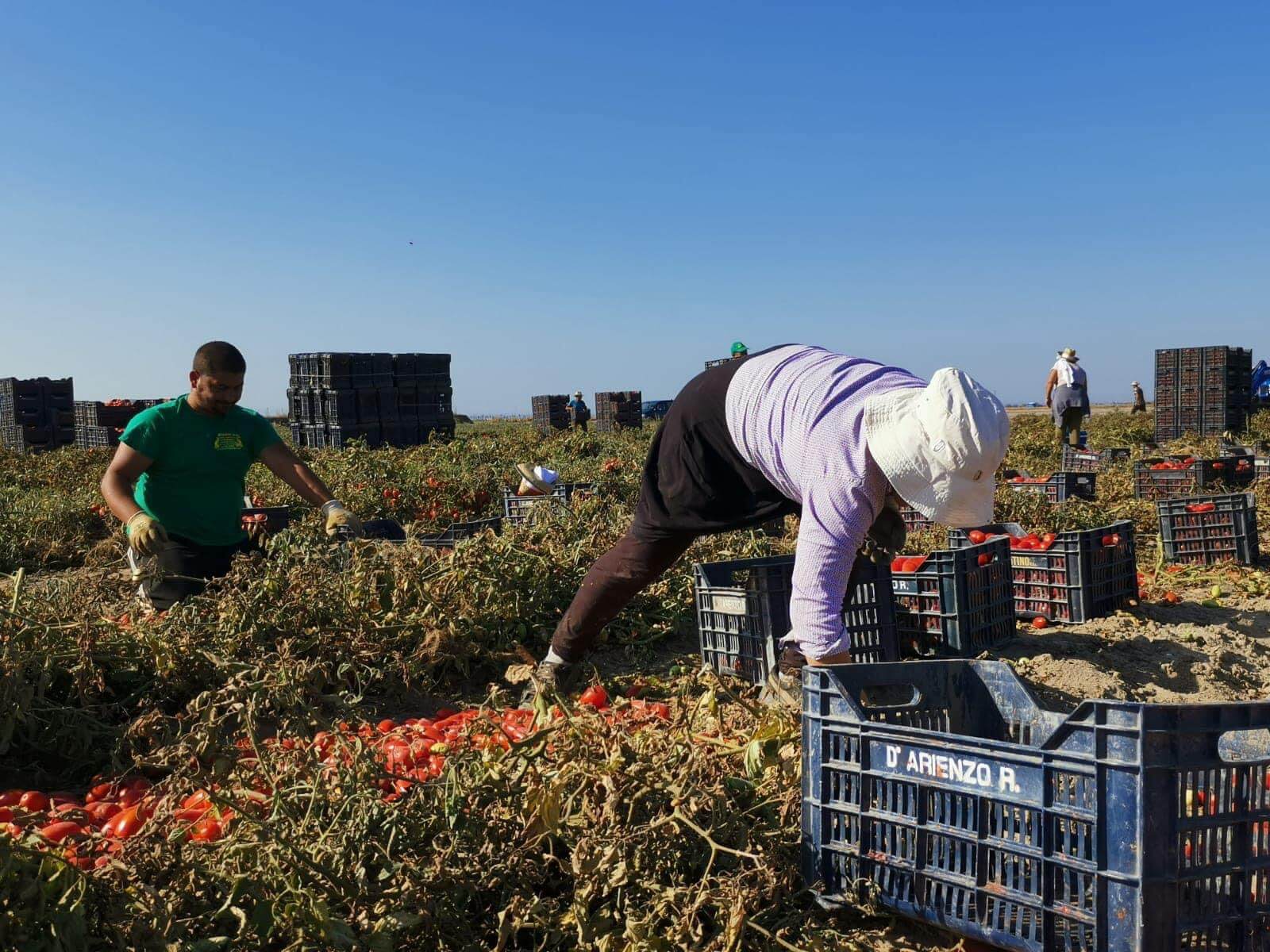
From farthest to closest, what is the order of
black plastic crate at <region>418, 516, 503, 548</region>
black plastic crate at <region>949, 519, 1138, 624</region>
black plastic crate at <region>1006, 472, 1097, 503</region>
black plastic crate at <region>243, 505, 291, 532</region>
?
black plastic crate at <region>1006, 472, 1097, 503</region> → black plastic crate at <region>243, 505, 291, 532</region> → black plastic crate at <region>418, 516, 503, 548</region> → black plastic crate at <region>949, 519, 1138, 624</region>

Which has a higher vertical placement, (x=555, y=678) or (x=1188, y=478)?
(x=1188, y=478)

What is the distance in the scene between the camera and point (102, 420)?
53.6 ft

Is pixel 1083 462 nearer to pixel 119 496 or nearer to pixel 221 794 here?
pixel 119 496

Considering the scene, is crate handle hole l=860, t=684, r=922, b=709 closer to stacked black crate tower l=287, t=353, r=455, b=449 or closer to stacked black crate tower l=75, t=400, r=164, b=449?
stacked black crate tower l=287, t=353, r=455, b=449

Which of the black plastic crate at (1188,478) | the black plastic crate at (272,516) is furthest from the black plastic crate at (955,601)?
the black plastic crate at (1188,478)

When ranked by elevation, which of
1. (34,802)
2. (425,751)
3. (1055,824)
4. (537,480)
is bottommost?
(34,802)

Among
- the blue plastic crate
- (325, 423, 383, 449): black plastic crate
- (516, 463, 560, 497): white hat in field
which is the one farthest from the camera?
(325, 423, 383, 449): black plastic crate

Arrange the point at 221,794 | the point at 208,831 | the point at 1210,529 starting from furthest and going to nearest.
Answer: the point at 1210,529 < the point at 208,831 < the point at 221,794

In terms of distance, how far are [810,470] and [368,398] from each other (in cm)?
1309

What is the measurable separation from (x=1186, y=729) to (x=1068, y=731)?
0.66 feet

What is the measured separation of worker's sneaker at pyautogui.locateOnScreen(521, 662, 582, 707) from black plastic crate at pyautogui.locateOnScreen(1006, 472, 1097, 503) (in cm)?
525

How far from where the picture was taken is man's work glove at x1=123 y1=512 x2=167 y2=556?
13.9ft

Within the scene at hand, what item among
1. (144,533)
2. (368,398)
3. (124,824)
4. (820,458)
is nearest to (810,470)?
(820,458)

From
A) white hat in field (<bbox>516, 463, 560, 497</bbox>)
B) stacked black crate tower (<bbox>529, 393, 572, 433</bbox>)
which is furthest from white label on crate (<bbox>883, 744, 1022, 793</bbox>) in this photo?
stacked black crate tower (<bbox>529, 393, 572, 433</bbox>)
